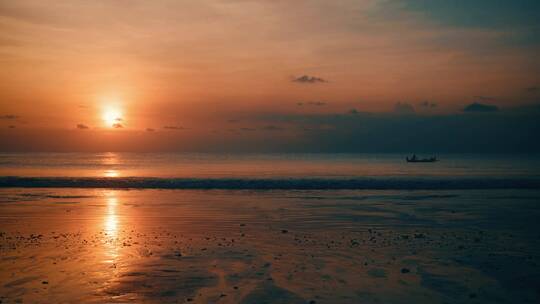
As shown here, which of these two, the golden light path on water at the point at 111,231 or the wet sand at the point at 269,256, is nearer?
the wet sand at the point at 269,256

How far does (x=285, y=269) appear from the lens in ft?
34.6

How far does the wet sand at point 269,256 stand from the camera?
8.80m

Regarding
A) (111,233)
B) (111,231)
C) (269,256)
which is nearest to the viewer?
(269,256)

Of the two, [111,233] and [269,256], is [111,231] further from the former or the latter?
[269,256]

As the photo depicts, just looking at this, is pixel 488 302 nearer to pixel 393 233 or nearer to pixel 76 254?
pixel 393 233

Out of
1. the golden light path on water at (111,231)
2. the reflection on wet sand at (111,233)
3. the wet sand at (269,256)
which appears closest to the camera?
the wet sand at (269,256)

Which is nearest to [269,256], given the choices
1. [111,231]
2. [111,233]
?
[111,233]

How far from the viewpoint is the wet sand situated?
880cm

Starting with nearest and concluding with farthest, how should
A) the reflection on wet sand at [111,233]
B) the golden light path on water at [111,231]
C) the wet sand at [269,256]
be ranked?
the wet sand at [269,256] → the golden light path on water at [111,231] → the reflection on wet sand at [111,233]

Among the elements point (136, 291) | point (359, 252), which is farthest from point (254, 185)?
point (136, 291)

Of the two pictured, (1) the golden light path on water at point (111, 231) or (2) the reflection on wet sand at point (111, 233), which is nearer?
(1) the golden light path on water at point (111, 231)

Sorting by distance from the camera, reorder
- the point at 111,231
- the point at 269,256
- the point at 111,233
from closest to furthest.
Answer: the point at 269,256, the point at 111,233, the point at 111,231

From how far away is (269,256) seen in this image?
1195 cm

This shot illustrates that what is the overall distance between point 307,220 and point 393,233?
4246mm
